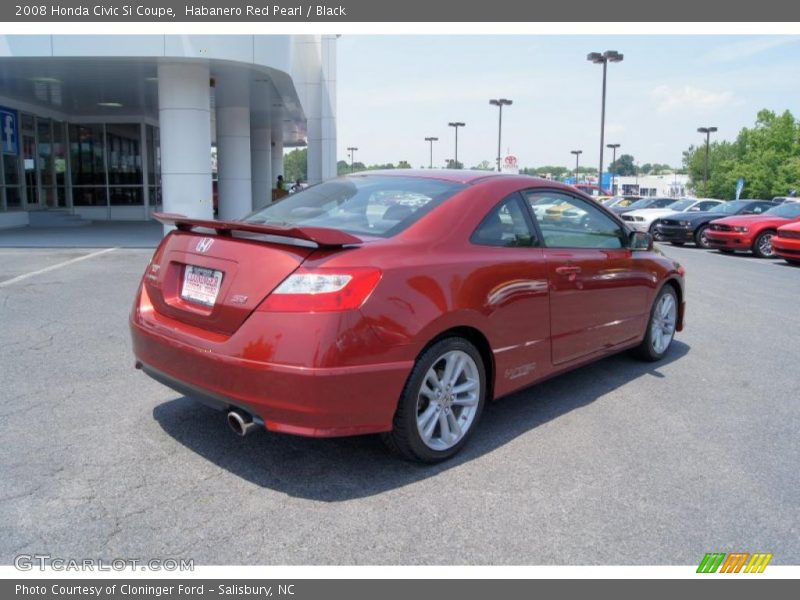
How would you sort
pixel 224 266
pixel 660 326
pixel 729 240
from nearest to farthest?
pixel 224 266
pixel 660 326
pixel 729 240

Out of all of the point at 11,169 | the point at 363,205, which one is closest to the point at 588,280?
the point at 363,205

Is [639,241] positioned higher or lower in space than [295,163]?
lower

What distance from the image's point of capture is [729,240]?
56.4 feet

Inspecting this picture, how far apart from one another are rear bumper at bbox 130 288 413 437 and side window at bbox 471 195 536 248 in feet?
3.40

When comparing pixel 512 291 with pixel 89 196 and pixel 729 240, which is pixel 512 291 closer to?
pixel 729 240

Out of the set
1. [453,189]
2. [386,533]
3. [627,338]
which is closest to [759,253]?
[627,338]

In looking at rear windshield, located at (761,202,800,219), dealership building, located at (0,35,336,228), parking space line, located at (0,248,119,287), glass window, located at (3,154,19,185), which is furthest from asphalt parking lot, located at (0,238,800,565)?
glass window, located at (3,154,19,185)

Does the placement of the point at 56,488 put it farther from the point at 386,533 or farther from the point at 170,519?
the point at 386,533

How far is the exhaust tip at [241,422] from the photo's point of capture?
129 inches

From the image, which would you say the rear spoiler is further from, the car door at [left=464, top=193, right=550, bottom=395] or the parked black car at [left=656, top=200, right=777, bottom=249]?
the parked black car at [left=656, top=200, right=777, bottom=249]

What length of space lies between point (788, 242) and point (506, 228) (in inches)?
524

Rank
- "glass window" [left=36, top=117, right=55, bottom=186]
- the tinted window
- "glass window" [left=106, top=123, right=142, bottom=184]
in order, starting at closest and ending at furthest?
"glass window" [left=36, top=117, right=55, bottom=186] → "glass window" [left=106, top=123, right=142, bottom=184] → the tinted window

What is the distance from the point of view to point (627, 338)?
546 centimetres

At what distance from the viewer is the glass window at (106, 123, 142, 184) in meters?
24.5
